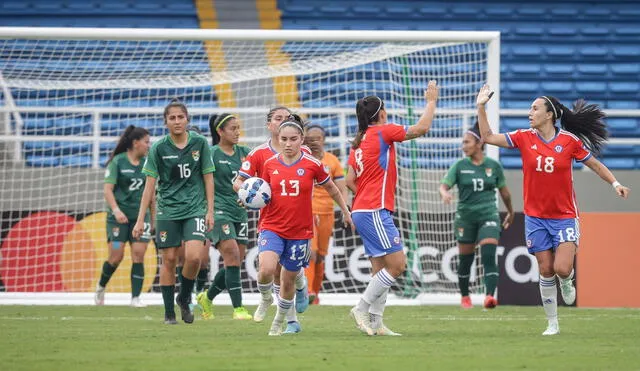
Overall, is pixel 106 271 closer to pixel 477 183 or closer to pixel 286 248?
pixel 477 183

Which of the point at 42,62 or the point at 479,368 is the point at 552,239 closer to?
the point at 479,368

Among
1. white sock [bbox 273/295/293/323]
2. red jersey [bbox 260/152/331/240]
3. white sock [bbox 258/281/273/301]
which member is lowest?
white sock [bbox 273/295/293/323]

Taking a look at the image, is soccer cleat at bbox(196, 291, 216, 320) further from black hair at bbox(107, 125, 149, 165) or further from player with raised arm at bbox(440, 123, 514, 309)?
player with raised arm at bbox(440, 123, 514, 309)

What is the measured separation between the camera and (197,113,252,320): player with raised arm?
1133 centimetres

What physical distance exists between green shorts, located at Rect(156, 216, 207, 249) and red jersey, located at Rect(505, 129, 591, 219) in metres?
2.81

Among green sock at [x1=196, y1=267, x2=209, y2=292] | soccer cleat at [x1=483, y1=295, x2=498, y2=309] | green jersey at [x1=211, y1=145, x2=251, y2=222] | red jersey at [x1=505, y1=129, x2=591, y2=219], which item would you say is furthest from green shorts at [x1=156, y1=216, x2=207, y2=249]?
soccer cleat at [x1=483, y1=295, x2=498, y2=309]

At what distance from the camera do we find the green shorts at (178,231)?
10.0 metres

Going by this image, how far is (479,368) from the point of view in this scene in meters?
6.65

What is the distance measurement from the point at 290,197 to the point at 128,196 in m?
4.94

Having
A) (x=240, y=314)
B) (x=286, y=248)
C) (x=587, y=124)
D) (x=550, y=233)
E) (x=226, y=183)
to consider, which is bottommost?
(x=240, y=314)

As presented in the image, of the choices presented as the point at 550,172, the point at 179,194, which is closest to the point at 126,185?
the point at 179,194

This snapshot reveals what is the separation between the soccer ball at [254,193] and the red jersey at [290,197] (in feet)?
0.48

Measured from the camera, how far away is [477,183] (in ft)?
44.8

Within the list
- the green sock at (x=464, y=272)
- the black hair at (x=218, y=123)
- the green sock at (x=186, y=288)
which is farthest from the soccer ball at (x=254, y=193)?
the green sock at (x=464, y=272)
